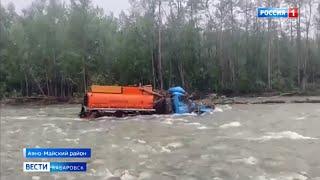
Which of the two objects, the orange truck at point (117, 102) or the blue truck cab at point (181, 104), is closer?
the orange truck at point (117, 102)

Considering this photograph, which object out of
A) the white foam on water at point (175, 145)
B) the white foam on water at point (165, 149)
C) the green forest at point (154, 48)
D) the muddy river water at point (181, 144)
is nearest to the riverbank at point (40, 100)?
the green forest at point (154, 48)

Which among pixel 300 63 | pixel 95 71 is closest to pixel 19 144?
pixel 95 71

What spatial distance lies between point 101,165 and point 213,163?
9.23 feet

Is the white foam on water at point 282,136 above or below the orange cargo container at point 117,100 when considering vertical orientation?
below

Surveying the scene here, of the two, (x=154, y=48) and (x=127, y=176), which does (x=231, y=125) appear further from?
(x=154, y=48)

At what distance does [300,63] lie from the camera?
156 feet

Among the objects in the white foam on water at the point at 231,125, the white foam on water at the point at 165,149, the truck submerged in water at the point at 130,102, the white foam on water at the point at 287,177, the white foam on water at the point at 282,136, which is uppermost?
the truck submerged in water at the point at 130,102

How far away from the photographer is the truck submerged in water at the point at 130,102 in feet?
80.7

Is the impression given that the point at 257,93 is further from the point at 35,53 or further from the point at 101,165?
the point at 101,165

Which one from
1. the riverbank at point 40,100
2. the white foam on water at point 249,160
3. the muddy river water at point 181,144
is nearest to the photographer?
the muddy river water at point 181,144

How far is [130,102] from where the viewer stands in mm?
24828

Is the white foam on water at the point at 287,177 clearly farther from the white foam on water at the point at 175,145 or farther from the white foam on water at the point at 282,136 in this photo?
the white foam on water at the point at 282,136

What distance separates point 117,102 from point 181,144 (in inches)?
359

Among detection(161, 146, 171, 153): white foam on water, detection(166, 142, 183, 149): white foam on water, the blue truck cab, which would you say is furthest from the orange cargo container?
detection(161, 146, 171, 153): white foam on water
